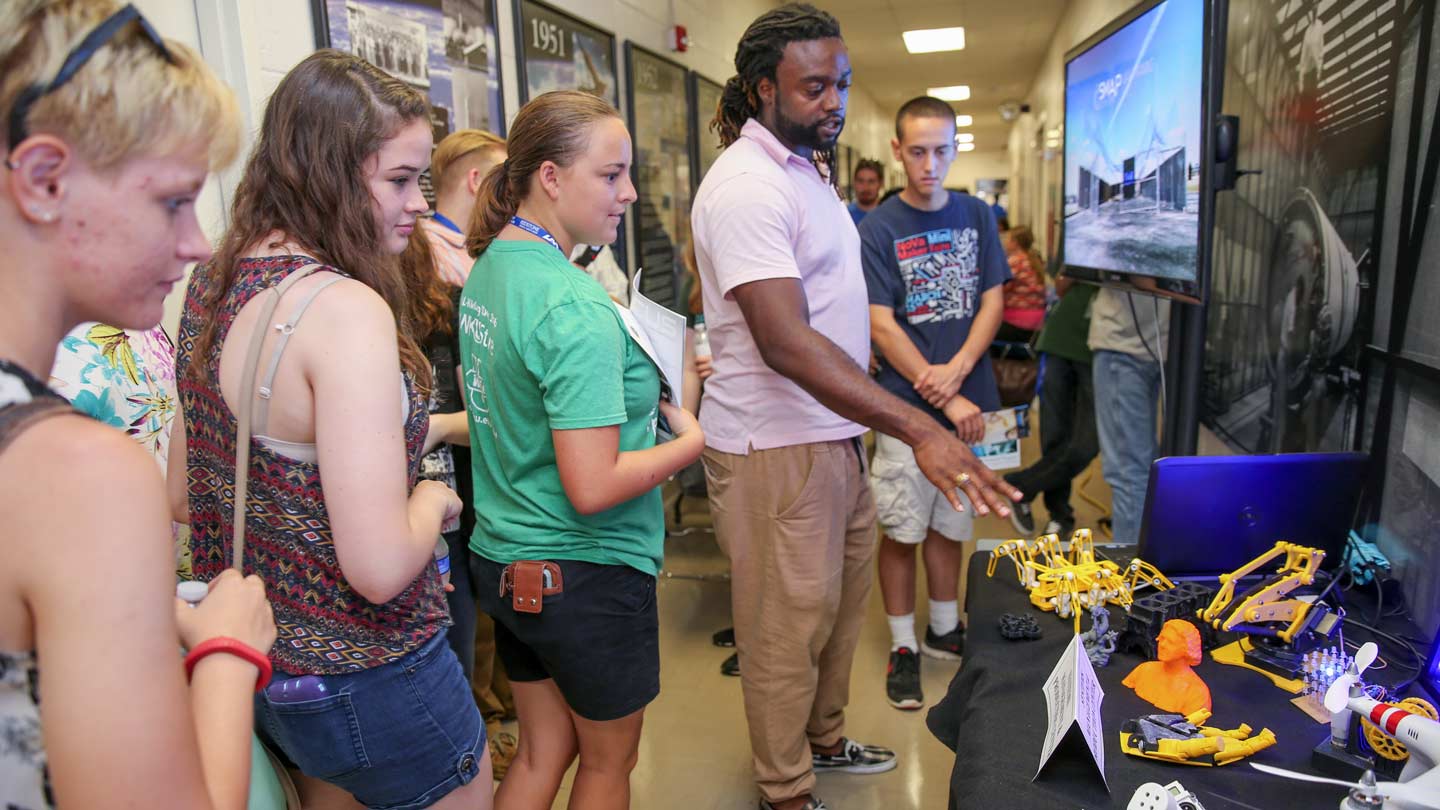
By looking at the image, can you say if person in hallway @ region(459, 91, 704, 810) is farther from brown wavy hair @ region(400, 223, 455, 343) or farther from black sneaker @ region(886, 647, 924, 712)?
black sneaker @ region(886, 647, 924, 712)

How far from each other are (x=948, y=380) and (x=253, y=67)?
1.84m

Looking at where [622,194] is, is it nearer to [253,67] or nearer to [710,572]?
[253,67]

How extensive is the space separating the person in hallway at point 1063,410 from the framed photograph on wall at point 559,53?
1.93 meters

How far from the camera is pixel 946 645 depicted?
2742 mm

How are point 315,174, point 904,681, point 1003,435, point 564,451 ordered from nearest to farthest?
point 315,174
point 564,451
point 904,681
point 1003,435

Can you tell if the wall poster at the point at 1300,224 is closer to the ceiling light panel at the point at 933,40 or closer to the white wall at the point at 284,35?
the white wall at the point at 284,35

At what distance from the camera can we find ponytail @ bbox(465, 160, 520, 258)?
1437mm

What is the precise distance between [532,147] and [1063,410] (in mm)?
2883

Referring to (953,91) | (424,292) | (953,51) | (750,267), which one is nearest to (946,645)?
(750,267)

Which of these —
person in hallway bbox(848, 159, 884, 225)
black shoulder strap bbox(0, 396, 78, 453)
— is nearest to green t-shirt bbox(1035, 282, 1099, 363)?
person in hallway bbox(848, 159, 884, 225)

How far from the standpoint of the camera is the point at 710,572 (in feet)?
11.2

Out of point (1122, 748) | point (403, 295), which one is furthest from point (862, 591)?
point (403, 295)

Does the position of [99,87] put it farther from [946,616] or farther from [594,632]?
[946,616]

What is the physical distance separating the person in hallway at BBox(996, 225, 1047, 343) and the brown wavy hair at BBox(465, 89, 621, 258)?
11.3ft
